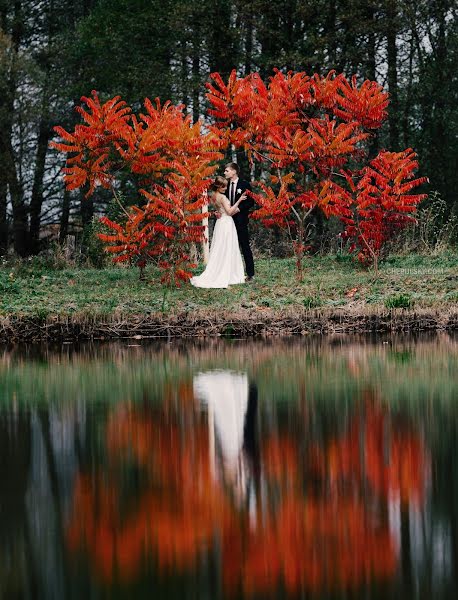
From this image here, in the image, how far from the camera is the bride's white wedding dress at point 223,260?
23547mm

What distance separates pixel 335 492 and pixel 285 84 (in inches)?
713

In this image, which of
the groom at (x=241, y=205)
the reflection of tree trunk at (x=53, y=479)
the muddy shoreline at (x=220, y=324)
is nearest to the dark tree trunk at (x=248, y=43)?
the groom at (x=241, y=205)

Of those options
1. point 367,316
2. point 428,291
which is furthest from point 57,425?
point 428,291

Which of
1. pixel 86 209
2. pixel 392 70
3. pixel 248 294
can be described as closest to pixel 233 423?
pixel 248 294

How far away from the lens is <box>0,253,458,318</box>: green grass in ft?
62.3

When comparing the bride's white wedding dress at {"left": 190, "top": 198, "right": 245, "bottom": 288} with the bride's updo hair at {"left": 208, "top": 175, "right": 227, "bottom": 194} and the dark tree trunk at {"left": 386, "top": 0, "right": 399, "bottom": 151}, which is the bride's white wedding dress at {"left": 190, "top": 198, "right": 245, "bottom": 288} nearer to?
the bride's updo hair at {"left": 208, "top": 175, "right": 227, "bottom": 194}

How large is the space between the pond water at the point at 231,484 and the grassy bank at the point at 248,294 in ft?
17.9

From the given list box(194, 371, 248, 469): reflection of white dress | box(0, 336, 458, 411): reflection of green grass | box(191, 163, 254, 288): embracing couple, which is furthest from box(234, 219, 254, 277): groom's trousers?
box(194, 371, 248, 469): reflection of white dress

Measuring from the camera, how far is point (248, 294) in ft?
69.3

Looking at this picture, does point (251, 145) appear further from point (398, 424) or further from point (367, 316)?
point (398, 424)

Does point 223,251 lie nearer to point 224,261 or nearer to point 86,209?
point 224,261

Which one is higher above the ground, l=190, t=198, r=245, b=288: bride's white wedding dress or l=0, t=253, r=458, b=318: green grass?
l=190, t=198, r=245, b=288: bride's white wedding dress

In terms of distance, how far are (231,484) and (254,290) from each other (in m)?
15.2

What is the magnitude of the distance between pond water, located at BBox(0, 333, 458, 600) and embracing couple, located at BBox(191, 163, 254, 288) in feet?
35.7
